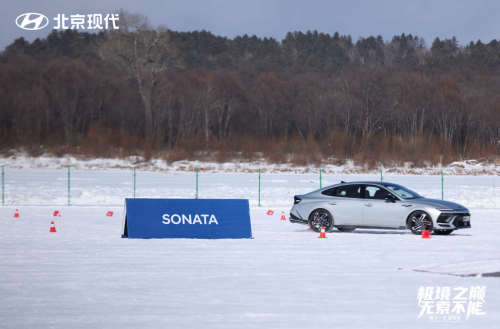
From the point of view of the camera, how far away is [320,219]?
17703 mm

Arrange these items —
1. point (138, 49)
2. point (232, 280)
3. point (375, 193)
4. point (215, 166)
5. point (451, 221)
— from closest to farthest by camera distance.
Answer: point (232, 280)
point (451, 221)
point (375, 193)
point (215, 166)
point (138, 49)

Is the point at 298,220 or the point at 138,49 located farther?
the point at 138,49

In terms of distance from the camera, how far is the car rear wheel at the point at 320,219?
695 inches

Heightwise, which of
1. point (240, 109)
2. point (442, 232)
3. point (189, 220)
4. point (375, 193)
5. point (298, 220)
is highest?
point (240, 109)

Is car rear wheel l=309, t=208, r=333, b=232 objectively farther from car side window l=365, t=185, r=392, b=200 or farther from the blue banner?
the blue banner

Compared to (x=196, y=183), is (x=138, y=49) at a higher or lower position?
higher

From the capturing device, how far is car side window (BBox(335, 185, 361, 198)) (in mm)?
17552

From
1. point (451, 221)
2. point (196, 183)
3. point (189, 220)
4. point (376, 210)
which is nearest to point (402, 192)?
point (376, 210)

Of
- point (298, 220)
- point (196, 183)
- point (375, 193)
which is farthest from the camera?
point (196, 183)

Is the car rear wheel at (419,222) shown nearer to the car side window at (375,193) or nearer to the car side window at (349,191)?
the car side window at (375,193)

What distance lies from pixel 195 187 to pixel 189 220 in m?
23.2

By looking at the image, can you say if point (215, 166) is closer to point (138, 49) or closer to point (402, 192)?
point (138, 49)

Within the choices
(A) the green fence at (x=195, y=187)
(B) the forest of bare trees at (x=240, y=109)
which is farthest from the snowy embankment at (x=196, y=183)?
(B) the forest of bare trees at (x=240, y=109)

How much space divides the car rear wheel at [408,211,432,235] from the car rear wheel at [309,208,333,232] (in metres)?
2.40
